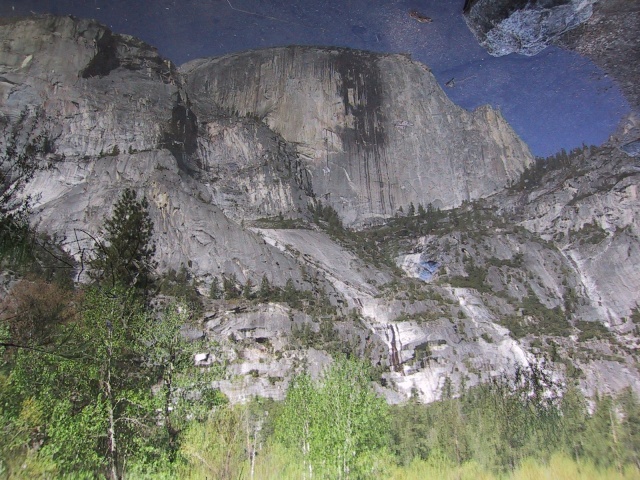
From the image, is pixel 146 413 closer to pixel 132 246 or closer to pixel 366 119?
pixel 132 246

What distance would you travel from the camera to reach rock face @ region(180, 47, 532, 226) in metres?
111

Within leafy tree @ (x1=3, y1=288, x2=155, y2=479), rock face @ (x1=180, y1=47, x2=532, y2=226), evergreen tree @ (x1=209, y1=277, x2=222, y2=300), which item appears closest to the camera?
leafy tree @ (x1=3, y1=288, x2=155, y2=479)

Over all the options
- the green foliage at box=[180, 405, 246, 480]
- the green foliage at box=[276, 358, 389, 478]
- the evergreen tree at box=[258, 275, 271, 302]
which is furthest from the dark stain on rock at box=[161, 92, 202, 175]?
the green foliage at box=[180, 405, 246, 480]

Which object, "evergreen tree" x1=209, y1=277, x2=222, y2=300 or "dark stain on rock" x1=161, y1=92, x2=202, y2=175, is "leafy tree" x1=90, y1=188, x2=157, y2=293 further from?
"dark stain on rock" x1=161, y1=92, x2=202, y2=175

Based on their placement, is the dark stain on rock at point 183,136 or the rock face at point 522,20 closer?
the rock face at point 522,20

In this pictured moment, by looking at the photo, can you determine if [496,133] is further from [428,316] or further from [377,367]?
[377,367]

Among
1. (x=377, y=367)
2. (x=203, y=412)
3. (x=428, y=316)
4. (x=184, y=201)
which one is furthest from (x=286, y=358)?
(x=203, y=412)

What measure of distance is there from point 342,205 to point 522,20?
10592cm

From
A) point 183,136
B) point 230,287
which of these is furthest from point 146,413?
point 183,136

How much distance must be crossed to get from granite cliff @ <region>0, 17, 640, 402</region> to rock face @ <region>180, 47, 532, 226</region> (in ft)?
1.63

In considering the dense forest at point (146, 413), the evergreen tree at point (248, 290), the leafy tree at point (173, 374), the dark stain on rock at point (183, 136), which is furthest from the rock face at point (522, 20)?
the dark stain on rock at point (183, 136)

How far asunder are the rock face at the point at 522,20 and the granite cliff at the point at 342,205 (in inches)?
1959

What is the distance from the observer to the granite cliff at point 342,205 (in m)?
65.2

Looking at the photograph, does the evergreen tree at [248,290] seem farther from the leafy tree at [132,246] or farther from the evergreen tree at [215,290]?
the leafy tree at [132,246]
